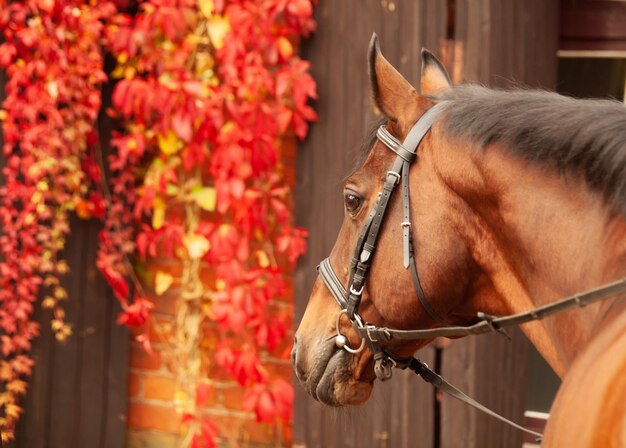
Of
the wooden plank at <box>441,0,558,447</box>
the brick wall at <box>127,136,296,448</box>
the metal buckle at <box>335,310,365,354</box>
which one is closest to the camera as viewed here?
the metal buckle at <box>335,310,365,354</box>

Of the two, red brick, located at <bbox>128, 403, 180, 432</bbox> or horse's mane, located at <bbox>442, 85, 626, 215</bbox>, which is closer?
horse's mane, located at <bbox>442, 85, 626, 215</bbox>

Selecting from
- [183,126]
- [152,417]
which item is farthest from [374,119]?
[152,417]

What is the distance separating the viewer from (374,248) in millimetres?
2494

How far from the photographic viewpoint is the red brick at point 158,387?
5086 millimetres

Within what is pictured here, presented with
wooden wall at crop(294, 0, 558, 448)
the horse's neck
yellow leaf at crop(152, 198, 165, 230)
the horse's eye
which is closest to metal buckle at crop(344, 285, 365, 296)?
the horse's eye

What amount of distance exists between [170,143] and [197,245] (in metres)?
0.51

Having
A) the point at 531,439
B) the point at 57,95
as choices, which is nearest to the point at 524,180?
the point at 531,439

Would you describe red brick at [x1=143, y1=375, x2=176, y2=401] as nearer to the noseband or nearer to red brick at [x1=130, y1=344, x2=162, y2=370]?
red brick at [x1=130, y1=344, x2=162, y2=370]

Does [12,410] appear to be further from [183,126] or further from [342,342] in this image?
[342,342]

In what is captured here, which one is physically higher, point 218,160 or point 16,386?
point 218,160

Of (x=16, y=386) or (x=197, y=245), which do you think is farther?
(x=16, y=386)

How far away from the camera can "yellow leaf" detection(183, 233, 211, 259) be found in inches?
183

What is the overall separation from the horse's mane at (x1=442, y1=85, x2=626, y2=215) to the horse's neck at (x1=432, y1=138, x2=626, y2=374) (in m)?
0.04

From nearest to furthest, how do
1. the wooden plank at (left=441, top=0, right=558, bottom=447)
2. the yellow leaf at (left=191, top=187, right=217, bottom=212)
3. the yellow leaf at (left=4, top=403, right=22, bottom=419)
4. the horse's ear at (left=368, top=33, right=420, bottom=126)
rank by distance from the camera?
1. the horse's ear at (left=368, top=33, right=420, bottom=126)
2. the wooden plank at (left=441, top=0, right=558, bottom=447)
3. the yellow leaf at (left=191, top=187, right=217, bottom=212)
4. the yellow leaf at (left=4, top=403, right=22, bottom=419)
